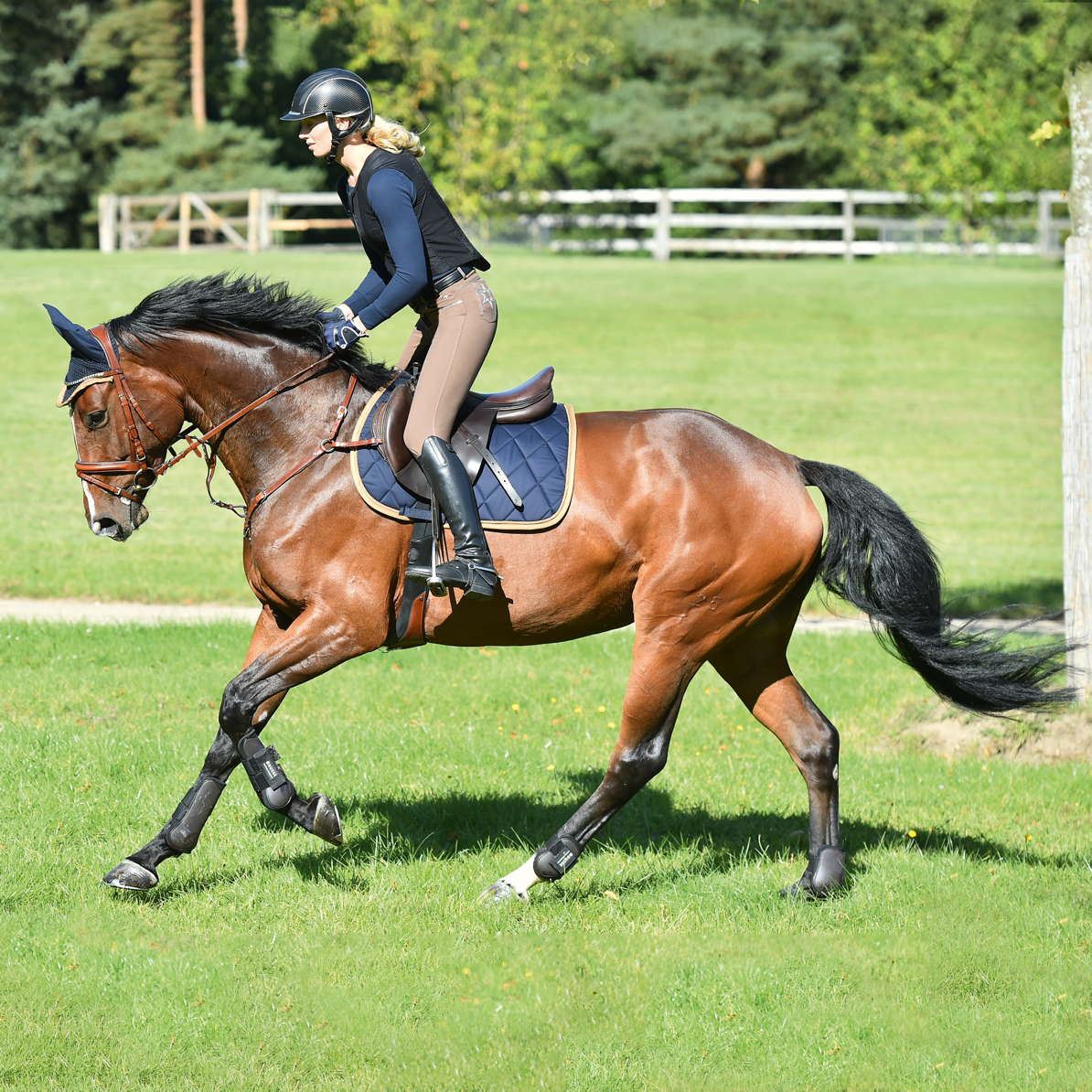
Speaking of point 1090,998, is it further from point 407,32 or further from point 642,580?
point 407,32

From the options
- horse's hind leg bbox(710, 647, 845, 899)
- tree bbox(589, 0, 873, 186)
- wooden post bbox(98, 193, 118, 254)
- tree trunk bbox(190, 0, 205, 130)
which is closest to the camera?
horse's hind leg bbox(710, 647, 845, 899)

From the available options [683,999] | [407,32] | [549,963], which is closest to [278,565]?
[549,963]

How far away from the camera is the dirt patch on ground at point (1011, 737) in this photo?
29.1 feet

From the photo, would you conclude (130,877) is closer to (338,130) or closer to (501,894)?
(501,894)

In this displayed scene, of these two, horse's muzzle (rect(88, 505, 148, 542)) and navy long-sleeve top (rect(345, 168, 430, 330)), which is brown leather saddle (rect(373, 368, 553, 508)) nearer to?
navy long-sleeve top (rect(345, 168, 430, 330))

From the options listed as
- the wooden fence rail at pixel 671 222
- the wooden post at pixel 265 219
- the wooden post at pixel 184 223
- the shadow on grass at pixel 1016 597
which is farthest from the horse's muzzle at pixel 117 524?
the wooden post at pixel 265 219

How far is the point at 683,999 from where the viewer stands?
555cm

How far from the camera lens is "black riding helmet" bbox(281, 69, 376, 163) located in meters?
6.18

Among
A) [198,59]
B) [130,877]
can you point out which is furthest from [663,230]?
[130,877]

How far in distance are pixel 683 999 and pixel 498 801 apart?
239 cm

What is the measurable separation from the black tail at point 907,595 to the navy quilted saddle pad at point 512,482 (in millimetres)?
1186

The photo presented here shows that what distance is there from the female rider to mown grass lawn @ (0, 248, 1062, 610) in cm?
602

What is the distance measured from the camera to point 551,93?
4806 cm

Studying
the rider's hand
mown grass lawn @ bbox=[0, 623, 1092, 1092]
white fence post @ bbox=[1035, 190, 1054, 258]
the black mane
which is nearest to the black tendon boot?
the rider's hand
